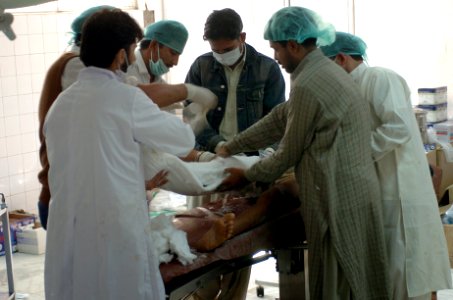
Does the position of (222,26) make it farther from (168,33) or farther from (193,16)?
(193,16)

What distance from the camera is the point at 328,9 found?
5.96 meters

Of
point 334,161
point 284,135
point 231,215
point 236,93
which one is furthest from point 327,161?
point 236,93

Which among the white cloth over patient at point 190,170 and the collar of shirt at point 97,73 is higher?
the collar of shirt at point 97,73

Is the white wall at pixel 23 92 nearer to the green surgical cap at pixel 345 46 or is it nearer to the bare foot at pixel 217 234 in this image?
the green surgical cap at pixel 345 46

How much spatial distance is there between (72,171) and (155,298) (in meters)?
0.50

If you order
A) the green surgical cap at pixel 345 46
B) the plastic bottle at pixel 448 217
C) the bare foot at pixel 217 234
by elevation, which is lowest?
the plastic bottle at pixel 448 217

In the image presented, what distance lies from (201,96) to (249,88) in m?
0.70

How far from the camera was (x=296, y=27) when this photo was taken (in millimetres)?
2865

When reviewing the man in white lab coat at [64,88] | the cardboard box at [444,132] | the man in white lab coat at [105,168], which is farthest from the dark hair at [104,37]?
the cardboard box at [444,132]

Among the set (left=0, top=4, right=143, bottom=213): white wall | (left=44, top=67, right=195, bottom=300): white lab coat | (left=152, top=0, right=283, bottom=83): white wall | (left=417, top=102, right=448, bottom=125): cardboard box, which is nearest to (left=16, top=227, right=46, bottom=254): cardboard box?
(left=0, top=4, right=143, bottom=213): white wall

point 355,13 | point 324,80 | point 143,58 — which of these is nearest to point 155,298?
point 324,80

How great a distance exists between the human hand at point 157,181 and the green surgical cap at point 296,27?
0.73 meters

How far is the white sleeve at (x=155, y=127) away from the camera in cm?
229

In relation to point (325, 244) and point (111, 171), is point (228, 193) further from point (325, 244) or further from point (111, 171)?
point (111, 171)
